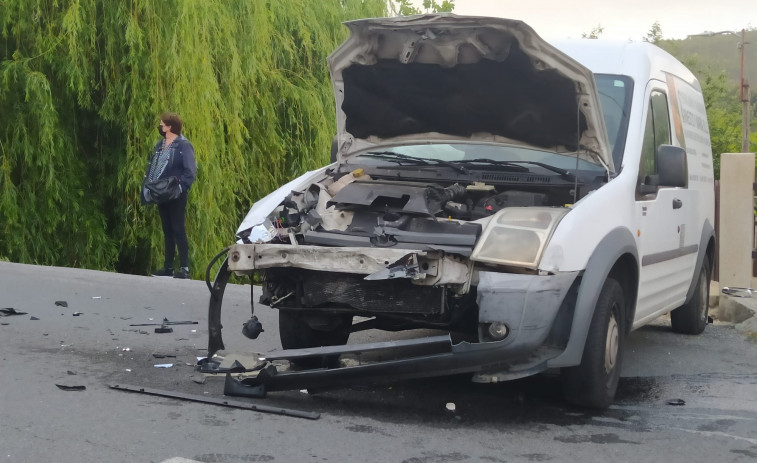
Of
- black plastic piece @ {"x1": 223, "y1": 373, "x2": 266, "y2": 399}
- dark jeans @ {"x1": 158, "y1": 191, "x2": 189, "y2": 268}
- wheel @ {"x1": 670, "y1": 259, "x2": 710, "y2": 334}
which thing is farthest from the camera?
dark jeans @ {"x1": 158, "y1": 191, "x2": 189, "y2": 268}

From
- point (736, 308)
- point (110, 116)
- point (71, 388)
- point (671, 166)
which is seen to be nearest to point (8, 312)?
point (71, 388)

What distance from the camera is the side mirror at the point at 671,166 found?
6.90 meters

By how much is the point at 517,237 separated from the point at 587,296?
0.50m

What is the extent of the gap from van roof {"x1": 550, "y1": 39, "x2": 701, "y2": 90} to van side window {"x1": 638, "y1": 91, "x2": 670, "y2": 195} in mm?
198

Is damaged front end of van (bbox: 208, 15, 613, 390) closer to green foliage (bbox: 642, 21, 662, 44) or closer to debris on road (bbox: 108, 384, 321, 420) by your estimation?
debris on road (bbox: 108, 384, 321, 420)

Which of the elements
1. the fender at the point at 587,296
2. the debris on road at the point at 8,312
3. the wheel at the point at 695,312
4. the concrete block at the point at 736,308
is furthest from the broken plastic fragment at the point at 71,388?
the concrete block at the point at 736,308

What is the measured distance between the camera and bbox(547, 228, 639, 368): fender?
18.8ft

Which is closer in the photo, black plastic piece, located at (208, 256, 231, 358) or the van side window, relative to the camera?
black plastic piece, located at (208, 256, 231, 358)

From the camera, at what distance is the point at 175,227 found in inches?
496

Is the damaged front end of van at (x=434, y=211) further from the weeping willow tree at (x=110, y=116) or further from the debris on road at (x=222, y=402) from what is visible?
the weeping willow tree at (x=110, y=116)

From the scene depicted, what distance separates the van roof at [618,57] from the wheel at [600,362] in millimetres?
1791

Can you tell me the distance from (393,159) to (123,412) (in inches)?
107

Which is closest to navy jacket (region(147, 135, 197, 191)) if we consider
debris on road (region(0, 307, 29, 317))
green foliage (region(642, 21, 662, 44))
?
debris on road (region(0, 307, 29, 317))

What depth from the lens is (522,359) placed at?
5703mm
